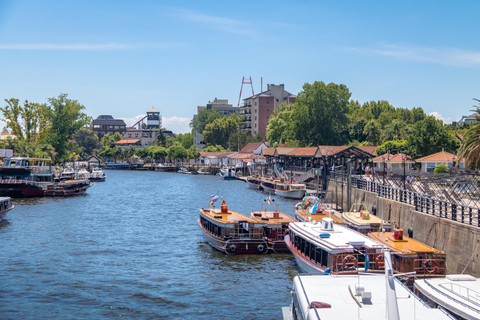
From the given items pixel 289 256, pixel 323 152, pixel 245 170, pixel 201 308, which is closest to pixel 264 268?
pixel 289 256

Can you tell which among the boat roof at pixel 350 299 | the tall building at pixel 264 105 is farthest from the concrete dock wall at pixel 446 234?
the tall building at pixel 264 105

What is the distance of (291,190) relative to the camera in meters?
63.2

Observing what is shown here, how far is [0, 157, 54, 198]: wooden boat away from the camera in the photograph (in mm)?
60500

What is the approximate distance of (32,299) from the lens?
21.8 meters

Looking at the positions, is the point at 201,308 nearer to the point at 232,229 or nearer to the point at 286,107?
the point at 232,229

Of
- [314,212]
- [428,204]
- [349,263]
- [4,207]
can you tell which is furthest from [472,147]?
[4,207]

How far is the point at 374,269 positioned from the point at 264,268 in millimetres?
7687

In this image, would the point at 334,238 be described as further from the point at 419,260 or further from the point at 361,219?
the point at 361,219

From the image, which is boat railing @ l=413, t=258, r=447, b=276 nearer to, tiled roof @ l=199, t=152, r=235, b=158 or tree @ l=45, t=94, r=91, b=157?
tree @ l=45, t=94, r=91, b=157

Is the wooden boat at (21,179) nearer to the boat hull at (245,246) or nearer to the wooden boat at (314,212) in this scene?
the wooden boat at (314,212)

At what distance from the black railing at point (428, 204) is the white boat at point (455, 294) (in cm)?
723

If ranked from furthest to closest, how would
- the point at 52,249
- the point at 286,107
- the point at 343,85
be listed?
the point at 286,107 → the point at 343,85 → the point at 52,249

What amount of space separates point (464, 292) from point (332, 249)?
6.81 meters

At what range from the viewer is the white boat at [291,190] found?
6266 centimetres
